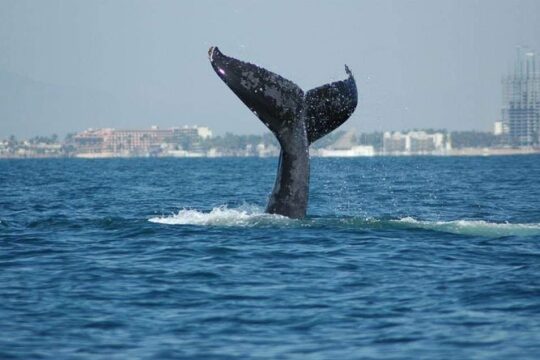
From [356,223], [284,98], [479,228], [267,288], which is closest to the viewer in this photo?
[267,288]

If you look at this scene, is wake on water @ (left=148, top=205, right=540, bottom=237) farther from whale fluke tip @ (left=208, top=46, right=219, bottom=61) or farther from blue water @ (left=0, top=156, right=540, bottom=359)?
whale fluke tip @ (left=208, top=46, right=219, bottom=61)

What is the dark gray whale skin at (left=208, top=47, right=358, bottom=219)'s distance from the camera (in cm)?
1532

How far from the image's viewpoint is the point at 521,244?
16.0 meters

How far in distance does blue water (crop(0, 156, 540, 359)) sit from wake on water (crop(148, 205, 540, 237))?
0.04 m

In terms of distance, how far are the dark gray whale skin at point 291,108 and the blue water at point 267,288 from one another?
89 centimetres

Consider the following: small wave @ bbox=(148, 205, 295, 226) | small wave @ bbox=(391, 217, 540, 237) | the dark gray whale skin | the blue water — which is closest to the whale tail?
the dark gray whale skin

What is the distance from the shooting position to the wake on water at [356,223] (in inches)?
681

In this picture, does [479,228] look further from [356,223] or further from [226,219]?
[226,219]

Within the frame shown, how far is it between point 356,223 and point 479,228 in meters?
2.10

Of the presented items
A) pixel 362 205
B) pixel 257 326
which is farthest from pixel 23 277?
pixel 362 205

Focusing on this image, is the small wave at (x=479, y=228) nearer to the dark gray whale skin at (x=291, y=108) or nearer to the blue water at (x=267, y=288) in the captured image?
the blue water at (x=267, y=288)

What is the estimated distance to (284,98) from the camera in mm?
15984

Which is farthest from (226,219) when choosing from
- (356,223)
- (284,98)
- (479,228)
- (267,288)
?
(267,288)

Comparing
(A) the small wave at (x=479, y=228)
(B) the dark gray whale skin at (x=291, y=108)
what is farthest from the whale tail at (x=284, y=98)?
(A) the small wave at (x=479, y=228)
